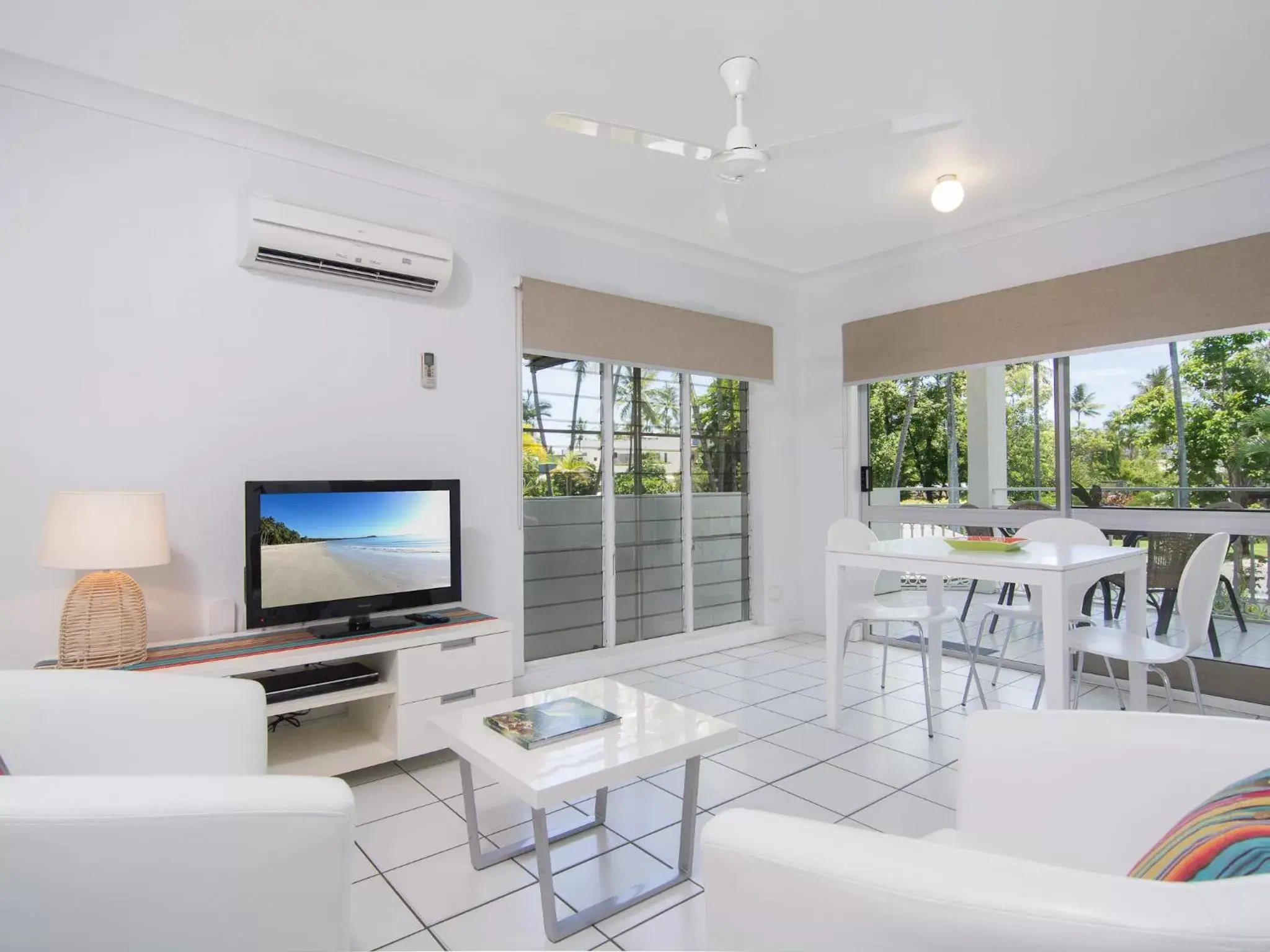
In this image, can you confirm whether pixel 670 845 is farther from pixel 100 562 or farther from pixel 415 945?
pixel 100 562

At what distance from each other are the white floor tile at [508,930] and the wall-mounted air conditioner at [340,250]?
2471mm

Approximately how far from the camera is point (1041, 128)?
2.93m

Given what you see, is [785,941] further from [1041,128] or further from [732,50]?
[1041,128]

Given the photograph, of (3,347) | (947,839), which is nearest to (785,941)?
(947,839)

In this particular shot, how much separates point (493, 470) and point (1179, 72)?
10.5 ft

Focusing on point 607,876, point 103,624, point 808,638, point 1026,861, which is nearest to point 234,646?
point 103,624

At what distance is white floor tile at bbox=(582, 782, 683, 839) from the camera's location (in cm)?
231

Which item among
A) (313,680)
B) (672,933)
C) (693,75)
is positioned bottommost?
(672,933)

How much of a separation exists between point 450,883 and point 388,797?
0.67 meters

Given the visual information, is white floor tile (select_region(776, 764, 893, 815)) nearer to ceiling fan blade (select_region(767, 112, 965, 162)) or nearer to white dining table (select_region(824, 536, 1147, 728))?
white dining table (select_region(824, 536, 1147, 728))

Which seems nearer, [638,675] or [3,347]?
[3,347]

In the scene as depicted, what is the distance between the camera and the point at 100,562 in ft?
7.26

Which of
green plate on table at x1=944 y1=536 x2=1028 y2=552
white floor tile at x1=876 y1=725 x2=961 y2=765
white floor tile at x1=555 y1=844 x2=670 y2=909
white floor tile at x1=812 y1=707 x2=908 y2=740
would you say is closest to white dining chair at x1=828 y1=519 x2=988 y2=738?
white floor tile at x1=876 y1=725 x2=961 y2=765

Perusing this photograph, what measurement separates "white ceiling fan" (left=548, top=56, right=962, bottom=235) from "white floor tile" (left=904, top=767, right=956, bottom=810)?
7.28ft
